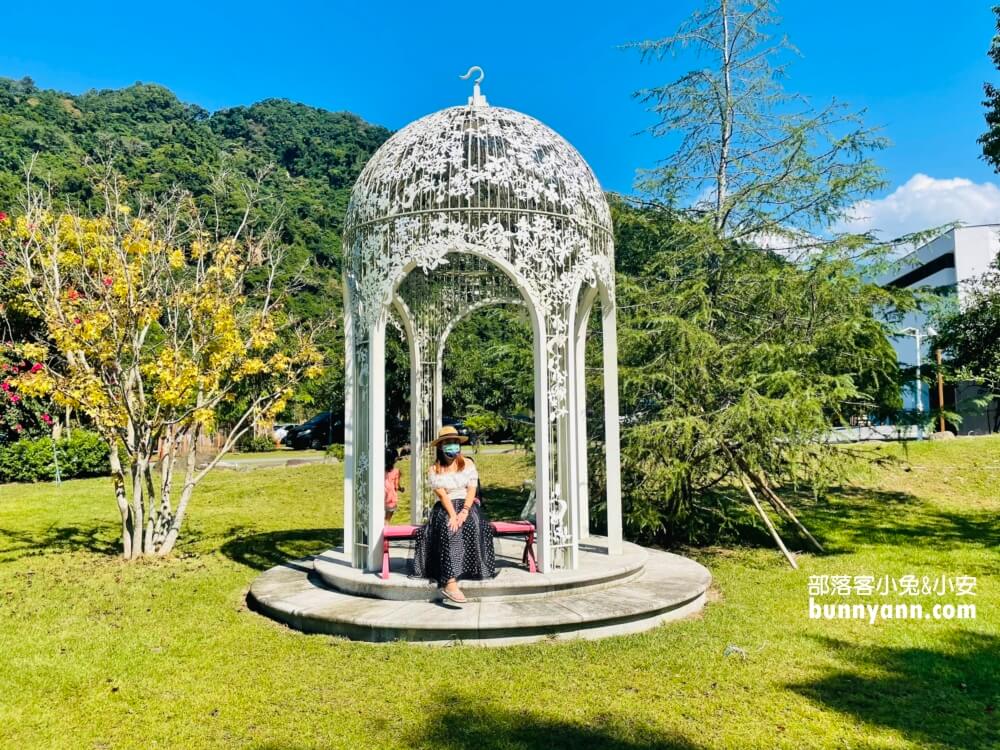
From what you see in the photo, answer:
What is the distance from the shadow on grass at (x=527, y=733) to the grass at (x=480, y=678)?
0.04ft

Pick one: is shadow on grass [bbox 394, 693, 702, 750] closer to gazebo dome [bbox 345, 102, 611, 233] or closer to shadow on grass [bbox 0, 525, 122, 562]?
gazebo dome [bbox 345, 102, 611, 233]

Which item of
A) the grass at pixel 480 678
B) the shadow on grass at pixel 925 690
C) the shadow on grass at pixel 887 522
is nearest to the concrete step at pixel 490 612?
the grass at pixel 480 678

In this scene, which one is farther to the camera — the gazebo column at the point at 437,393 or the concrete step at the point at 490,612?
the gazebo column at the point at 437,393

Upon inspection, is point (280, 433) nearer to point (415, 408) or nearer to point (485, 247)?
point (415, 408)

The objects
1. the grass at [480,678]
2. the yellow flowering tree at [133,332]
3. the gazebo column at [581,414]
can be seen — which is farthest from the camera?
the yellow flowering tree at [133,332]

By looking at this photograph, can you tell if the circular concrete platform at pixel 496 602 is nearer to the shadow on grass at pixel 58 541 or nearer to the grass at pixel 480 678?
the grass at pixel 480 678

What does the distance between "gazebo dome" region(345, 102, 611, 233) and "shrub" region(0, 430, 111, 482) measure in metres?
14.1

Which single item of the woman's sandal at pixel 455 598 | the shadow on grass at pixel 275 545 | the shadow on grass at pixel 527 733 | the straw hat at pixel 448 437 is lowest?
the shadow on grass at pixel 275 545

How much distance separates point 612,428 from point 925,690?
3967 mm

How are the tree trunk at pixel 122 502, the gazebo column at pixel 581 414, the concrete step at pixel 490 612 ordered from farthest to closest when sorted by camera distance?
1. the tree trunk at pixel 122 502
2. the gazebo column at pixel 581 414
3. the concrete step at pixel 490 612

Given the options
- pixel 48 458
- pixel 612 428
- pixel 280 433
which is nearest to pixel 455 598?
pixel 612 428

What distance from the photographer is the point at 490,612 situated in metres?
5.73

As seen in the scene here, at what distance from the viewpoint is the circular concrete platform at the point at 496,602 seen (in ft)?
18.1

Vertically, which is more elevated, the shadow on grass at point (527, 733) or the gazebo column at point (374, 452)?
the gazebo column at point (374, 452)
